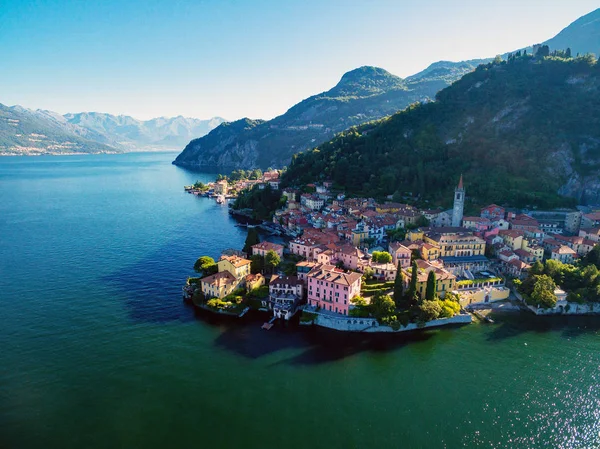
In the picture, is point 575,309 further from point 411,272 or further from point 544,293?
point 411,272

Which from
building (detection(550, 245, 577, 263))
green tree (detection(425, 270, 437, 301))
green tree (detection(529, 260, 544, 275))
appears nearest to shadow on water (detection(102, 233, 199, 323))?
green tree (detection(425, 270, 437, 301))

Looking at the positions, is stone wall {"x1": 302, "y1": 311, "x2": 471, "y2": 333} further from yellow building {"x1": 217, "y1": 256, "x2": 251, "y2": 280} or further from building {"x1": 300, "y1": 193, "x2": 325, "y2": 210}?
building {"x1": 300, "y1": 193, "x2": 325, "y2": 210}

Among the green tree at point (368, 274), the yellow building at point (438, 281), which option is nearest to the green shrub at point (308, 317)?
the green tree at point (368, 274)

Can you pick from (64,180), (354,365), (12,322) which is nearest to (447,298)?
(354,365)

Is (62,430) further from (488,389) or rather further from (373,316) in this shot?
(488,389)

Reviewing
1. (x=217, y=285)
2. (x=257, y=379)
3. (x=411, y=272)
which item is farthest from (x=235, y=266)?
(x=411, y=272)

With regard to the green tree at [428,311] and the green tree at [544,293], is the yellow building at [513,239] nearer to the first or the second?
the green tree at [544,293]

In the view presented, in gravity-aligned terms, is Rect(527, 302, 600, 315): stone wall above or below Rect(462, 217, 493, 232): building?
below
